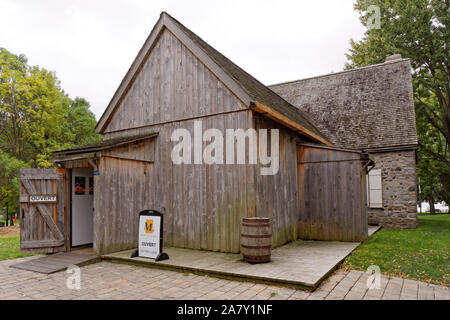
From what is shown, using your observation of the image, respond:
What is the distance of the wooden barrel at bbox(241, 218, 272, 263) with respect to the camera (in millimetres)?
5949

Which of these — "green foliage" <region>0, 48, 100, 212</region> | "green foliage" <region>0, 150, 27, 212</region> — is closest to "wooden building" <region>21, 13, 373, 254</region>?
"green foliage" <region>0, 150, 27, 212</region>

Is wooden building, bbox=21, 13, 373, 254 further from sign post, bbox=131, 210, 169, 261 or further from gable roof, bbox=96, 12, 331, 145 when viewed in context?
sign post, bbox=131, 210, 169, 261

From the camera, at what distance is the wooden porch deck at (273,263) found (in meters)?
4.98

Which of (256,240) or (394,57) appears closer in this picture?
(256,240)

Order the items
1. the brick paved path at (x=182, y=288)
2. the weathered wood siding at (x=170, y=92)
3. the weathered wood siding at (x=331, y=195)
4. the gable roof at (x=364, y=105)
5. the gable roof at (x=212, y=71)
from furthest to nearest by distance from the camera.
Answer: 1. the gable roof at (x=364, y=105)
2. the weathered wood siding at (x=331, y=195)
3. the weathered wood siding at (x=170, y=92)
4. the gable roof at (x=212, y=71)
5. the brick paved path at (x=182, y=288)

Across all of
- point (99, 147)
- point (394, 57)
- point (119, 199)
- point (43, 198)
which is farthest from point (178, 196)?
point (394, 57)

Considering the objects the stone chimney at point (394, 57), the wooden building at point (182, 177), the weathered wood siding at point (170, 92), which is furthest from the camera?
the stone chimney at point (394, 57)

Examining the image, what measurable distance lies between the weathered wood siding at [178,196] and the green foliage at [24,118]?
40.4ft

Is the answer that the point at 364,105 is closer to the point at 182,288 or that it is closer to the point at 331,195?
the point at 331,195

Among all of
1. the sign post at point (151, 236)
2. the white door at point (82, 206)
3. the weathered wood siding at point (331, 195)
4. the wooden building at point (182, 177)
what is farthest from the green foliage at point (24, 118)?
the weathered wood siding at point (331, 195)

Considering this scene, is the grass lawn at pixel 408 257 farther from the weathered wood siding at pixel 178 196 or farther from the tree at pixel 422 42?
the tree at pixel 422 42

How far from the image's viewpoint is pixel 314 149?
9.41 meters

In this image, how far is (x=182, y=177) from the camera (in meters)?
7.96

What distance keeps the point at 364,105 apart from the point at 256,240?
11208 mm
